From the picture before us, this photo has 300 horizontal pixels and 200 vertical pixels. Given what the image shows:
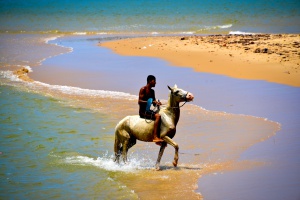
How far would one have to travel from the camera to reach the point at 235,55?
80.2ft

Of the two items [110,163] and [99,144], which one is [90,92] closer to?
[99,144]

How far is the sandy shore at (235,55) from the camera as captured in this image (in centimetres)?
1989

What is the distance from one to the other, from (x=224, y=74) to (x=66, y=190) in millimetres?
12139

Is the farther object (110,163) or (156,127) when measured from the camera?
(110,163)

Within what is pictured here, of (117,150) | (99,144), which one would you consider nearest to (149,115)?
(117,150)

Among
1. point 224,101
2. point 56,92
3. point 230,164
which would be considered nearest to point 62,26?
point 56,92

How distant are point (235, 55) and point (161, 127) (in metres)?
15.2

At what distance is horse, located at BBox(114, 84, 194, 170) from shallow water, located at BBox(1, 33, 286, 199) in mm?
535

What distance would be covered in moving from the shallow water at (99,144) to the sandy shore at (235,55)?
2.34 meters

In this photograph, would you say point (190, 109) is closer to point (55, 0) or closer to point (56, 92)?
point (56, 92)

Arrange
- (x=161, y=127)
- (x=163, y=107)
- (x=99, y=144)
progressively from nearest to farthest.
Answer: (x=161, y=127) < (x=163, y=107) < (x=99, y=144)

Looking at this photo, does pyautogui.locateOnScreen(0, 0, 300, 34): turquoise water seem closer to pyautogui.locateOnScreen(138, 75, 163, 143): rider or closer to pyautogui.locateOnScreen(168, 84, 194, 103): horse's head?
pyautogui.locateOnScreen(168, 84, 194, 103): horse's head

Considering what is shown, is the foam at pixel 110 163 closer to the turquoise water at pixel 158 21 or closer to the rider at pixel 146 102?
the rider at pixel 146 102

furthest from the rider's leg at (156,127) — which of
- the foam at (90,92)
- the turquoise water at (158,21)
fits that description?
the turquoise water at (158,21)
